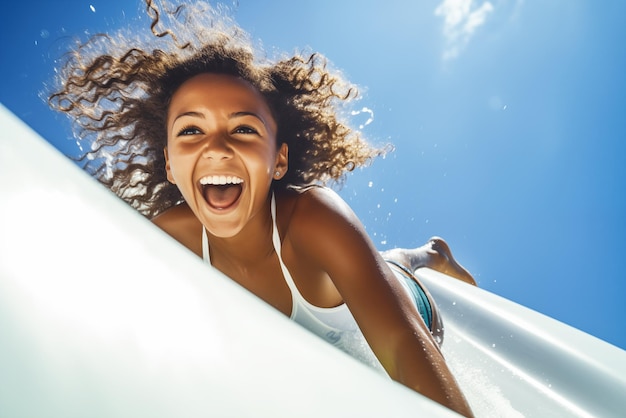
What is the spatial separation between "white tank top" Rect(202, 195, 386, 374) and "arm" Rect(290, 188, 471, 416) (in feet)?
0.27

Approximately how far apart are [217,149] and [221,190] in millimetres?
117

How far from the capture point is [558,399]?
96cm

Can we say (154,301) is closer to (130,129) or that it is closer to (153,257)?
(153,257)

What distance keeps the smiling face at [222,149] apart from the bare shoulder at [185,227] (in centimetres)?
11

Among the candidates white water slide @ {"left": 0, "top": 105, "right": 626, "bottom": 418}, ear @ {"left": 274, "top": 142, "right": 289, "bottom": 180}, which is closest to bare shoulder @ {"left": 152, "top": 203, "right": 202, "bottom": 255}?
ear @ {"left": 274, "top": 142, "right": 289, "bottom": 180}

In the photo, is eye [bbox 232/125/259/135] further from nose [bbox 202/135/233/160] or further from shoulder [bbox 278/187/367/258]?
shoulder [bbox 278/187/367/258]

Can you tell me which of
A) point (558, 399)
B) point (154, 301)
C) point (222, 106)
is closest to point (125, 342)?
point (154, 301)

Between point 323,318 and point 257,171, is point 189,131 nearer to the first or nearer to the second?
point 257,171

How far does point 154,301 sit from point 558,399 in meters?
1.10

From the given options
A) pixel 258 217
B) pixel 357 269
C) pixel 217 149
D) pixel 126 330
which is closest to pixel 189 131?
pixel 217 149

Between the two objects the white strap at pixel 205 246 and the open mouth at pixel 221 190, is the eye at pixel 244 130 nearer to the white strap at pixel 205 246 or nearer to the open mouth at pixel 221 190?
the open mouth at pixel 221 190

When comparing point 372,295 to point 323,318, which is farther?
point 323,318

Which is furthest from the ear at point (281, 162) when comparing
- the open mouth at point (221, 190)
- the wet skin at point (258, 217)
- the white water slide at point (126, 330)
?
the white water slide at point (126, 330)

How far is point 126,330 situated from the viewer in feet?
0.39
